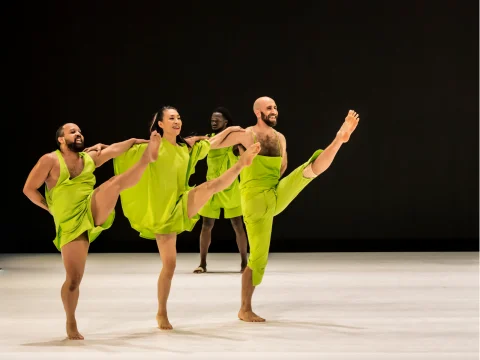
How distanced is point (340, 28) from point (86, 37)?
283 cm

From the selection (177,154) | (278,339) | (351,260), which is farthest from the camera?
(351,260)

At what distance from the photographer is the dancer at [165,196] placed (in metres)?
4.77

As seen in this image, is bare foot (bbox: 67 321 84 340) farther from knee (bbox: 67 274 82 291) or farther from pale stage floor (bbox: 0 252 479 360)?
knee (bbox: 67 274 82 291)

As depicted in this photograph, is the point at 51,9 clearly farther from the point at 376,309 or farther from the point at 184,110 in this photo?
the point at 376,309

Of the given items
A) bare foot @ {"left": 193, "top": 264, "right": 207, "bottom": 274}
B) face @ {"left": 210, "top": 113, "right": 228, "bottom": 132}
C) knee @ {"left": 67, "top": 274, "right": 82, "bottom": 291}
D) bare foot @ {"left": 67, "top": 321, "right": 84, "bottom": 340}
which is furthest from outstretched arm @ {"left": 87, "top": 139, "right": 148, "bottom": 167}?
bare foot @ {"left": 193, "top": 264, "right": 207, "bottom": 274}

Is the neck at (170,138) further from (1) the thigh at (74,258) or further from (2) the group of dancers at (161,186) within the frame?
(1) the thigh at (74,258)

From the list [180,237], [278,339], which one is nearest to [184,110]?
[180,237]

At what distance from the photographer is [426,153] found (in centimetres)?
991

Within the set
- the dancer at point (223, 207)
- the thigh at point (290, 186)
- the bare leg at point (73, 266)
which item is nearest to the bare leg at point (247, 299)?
the thigh at point (290, 186)

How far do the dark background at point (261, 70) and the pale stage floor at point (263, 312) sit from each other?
5.58ft

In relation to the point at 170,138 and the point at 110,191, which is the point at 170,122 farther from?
the point at 110,191

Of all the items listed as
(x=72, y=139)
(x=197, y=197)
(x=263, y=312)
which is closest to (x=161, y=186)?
(x=197, y=197)

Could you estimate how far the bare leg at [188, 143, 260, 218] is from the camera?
15.0 feet

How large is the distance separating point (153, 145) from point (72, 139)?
0.42 metres
